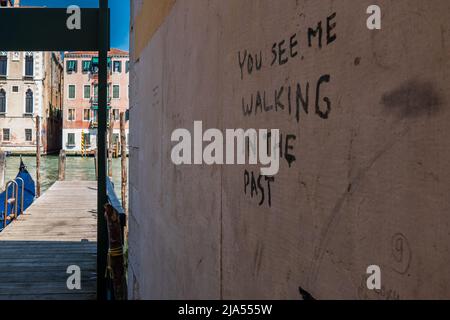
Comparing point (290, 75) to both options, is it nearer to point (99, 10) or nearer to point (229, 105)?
point (229, 105)

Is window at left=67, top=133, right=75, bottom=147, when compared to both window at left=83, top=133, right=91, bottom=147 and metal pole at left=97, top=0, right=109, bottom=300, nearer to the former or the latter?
window at left=83, top=133, right=91, bottom=147

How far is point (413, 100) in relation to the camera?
0.81 m

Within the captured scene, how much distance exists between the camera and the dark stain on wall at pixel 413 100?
0.76m

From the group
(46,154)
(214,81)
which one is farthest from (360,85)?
(46,154)

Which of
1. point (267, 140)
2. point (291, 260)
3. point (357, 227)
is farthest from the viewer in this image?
point (267, 140)

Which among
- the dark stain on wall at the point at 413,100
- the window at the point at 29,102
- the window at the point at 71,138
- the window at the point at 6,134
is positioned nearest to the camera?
the dark stain on wall at the point at 413,100

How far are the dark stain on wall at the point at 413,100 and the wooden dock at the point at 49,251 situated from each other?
17.7 feet

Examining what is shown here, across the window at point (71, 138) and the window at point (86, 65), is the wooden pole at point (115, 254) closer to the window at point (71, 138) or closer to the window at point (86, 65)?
the window at point (71, 138)

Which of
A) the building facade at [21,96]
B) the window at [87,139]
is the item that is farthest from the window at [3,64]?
the window at [87,139]

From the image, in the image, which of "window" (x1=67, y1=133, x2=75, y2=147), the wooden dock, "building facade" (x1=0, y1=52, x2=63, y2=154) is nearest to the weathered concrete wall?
the wooden dock

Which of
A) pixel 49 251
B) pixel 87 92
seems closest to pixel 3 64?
pixel 87 92

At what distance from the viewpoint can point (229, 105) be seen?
1.80 metres

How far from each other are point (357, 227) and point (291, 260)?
338 mm

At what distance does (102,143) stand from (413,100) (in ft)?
14.3
